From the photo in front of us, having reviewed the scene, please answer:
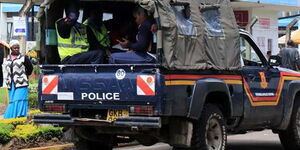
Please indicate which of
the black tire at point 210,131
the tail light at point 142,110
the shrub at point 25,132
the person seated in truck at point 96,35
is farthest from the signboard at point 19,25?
the tail light at point 142,110

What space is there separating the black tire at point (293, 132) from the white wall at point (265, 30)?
→ 1766 cm

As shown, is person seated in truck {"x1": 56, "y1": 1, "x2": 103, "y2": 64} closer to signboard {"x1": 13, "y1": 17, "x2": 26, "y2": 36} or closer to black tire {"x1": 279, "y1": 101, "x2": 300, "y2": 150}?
black tire {"x1": 279, "y1": 101, "x2": 300, "y2": 150}

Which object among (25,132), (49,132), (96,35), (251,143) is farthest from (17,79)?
(251,143)

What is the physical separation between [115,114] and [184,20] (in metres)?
1.56

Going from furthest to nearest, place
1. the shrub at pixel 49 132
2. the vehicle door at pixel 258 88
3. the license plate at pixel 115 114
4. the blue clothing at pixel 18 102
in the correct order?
the blue clothing at pixel 18 102 → the shrub at pixel 49 132 → the vehicle door at pixel 258 88 → the license plate at pixel 115 114

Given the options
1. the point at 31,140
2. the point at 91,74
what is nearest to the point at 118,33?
the point at 91,74

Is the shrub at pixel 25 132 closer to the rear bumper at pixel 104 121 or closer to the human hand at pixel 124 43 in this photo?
the rear bumper at pixel 104 121

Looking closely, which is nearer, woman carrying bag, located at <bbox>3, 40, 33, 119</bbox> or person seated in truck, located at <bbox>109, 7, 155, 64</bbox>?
person seated in truck, located at <bbox>109, 7, 155, 64</bbox>

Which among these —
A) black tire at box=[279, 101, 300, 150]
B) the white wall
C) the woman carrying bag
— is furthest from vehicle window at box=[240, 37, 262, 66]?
the white wall

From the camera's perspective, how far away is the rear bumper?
695cm

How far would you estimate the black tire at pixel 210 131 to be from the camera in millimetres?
7578

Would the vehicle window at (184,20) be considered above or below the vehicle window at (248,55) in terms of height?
above

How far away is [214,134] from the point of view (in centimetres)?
798

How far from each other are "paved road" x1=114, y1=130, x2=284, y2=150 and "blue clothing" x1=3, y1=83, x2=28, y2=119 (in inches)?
98.4
